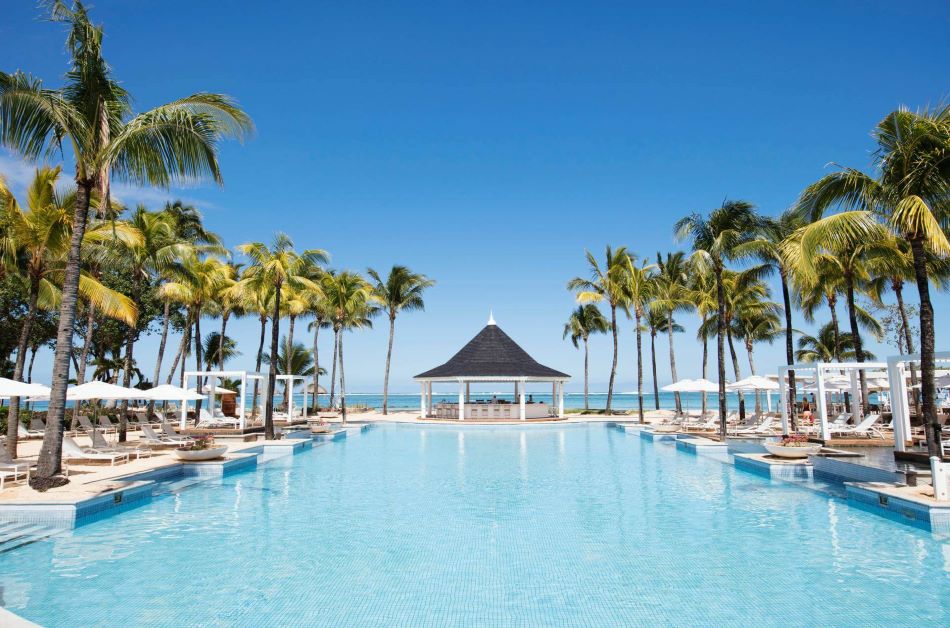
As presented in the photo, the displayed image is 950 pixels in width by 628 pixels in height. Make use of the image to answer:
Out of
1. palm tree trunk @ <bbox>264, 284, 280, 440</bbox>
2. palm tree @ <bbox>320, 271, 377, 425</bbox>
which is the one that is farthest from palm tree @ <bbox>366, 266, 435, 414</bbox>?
palm tree trunk @ <bbox>264, 284, 280, 440</bbox>

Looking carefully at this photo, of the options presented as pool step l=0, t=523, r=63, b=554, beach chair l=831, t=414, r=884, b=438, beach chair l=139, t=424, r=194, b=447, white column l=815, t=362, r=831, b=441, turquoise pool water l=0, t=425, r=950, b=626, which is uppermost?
white column l=815, t=362, r=831, b=441

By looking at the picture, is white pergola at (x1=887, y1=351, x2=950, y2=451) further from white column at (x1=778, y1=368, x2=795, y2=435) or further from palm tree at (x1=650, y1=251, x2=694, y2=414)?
palm tree at (x1=650, y1=251, x2=694, y2=414)

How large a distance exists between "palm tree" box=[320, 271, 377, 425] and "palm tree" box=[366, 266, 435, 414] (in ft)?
2.49

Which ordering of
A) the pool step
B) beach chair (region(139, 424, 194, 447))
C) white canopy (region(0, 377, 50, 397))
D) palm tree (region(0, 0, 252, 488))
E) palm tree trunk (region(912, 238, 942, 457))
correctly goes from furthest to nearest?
beach chair (region(139, 424, 194, 447)) < white canopy (region(0, 377, 50, 397)) < palm tree trunk (region(912, 238, 942, 457)) < palm tree (region(0, 0, 252, 488)) < the pool step

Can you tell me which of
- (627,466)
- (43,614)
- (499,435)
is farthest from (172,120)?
(499,435)

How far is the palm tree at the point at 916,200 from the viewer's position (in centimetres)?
944

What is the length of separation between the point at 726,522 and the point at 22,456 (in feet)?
49.4

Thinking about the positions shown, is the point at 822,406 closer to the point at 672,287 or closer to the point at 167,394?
the point at 672,287

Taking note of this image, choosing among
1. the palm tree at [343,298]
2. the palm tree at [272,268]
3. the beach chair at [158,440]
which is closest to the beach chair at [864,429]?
the palm tree at [272,268]

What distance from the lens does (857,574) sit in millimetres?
6371

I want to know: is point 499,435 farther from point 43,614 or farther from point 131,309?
point 43,614

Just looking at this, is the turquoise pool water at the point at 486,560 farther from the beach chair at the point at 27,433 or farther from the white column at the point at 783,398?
the beach chair at the point at 27,433

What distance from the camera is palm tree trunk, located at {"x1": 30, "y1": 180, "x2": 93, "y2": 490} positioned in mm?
9227

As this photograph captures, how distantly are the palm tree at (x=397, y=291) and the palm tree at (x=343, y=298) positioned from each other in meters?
0.76
